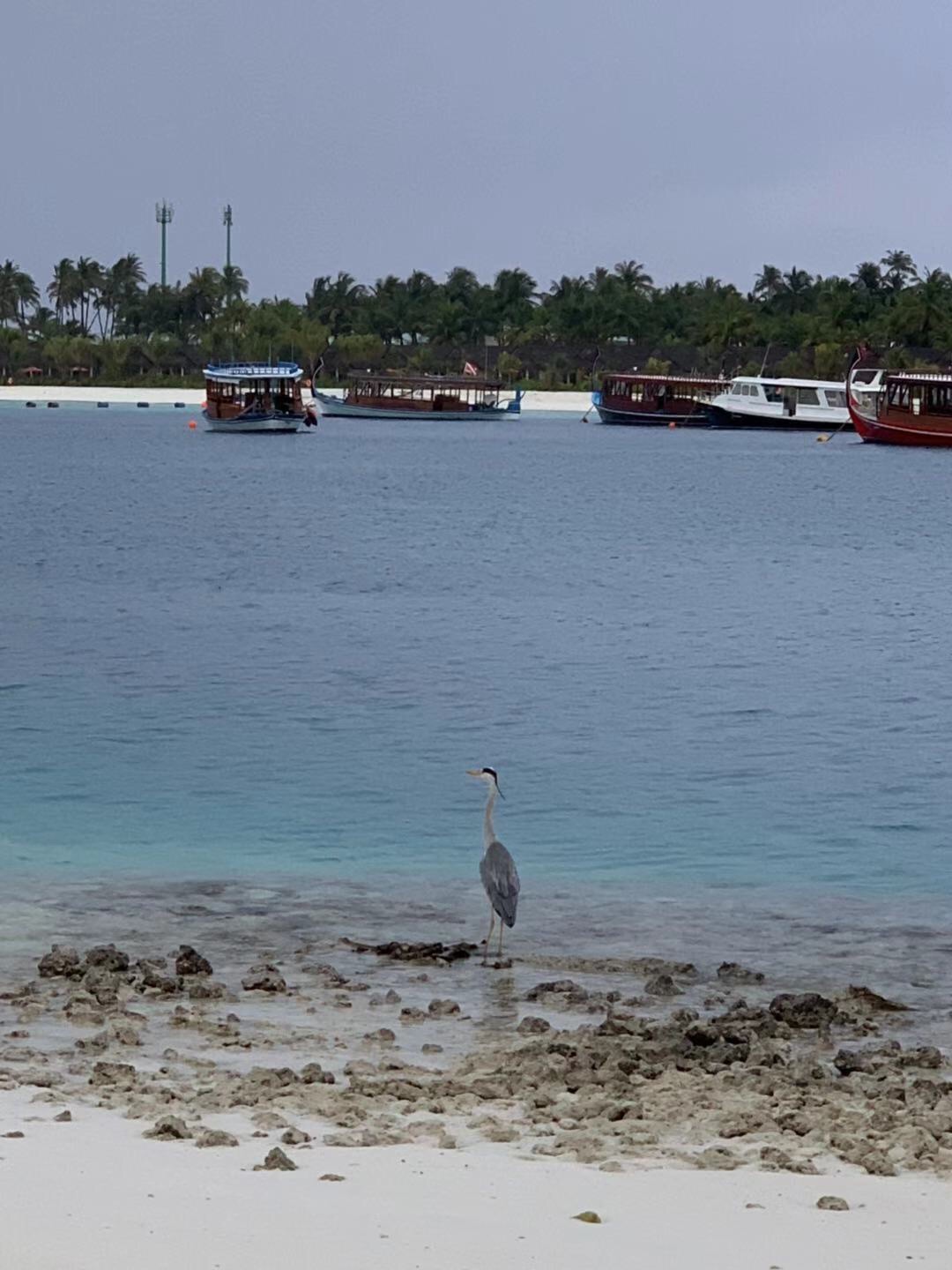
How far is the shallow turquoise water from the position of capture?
17359mm

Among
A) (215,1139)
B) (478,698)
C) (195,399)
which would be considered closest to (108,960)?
(215,1139)

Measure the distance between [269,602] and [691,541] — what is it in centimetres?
2136

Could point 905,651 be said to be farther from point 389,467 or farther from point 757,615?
point 389,467

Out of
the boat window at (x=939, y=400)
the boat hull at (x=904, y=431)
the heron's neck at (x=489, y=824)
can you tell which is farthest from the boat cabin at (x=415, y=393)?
the heron's neck at (x=489, y=824)

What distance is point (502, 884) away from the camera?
13.2 metres

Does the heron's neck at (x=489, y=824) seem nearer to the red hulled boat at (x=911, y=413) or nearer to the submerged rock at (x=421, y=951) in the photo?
the submerged rock at (x=421, y=951)

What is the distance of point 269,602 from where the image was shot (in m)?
38.9

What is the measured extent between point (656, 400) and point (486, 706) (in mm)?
123241

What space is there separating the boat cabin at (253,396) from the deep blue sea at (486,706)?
57492mm

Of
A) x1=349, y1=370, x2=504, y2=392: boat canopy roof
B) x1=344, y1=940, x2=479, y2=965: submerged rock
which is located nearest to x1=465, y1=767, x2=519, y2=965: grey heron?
x1=344, y1=940, x2=479, y2=965: submerged rock

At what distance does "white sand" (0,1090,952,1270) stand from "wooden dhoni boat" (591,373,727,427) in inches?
5372

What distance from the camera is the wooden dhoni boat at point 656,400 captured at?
146m

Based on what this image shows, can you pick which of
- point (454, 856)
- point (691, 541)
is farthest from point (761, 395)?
point (454, 856)

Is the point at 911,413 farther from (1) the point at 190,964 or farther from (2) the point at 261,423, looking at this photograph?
(1) the point at 190,964
